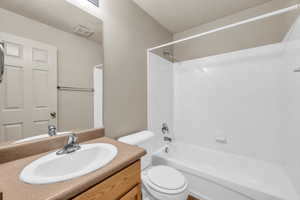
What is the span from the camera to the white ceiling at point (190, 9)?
164cm

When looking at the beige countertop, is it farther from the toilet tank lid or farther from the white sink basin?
the toilet tank lid

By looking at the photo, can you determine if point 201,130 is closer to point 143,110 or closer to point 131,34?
point 143,110

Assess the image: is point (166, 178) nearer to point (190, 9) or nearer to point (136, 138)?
point (136, 138)

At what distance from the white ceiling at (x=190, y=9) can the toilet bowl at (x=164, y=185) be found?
6.70ft

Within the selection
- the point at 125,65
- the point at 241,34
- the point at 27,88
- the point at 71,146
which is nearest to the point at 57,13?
the point at 27,88

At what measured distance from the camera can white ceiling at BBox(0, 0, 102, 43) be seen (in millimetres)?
777

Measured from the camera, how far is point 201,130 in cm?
212

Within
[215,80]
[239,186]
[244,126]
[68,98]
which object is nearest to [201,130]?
[244,126]

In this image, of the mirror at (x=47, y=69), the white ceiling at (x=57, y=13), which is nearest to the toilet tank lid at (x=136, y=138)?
the mirror at (x=47, y=69)

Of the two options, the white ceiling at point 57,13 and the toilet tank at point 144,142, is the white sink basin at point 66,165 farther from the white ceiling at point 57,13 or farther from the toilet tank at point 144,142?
the white ceiling at point 57,13

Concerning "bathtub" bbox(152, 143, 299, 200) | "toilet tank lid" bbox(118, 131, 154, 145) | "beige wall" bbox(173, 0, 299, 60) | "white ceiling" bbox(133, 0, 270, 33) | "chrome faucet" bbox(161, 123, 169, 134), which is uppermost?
"white ceiling" bbox(133, 0, 270, 33)

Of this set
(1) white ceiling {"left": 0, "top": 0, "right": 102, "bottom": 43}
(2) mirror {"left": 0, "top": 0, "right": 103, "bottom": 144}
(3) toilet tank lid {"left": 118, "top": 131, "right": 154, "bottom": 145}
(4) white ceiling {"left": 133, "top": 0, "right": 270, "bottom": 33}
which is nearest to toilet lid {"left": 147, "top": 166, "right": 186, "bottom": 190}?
(3) toilet tank lid {"left": 118, "top": 131, "right": 154, "bottom": 145}

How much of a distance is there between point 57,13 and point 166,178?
1.67m

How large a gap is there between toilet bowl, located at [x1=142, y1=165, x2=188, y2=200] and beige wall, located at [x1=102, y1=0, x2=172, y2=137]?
0.54 meters
